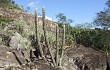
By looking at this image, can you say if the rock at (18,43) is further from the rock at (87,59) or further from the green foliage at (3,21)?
the green foliage at (3,21)

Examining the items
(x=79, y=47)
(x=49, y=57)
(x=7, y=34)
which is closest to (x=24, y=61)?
(x=49, y=57)

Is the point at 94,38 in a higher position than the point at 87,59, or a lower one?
higher

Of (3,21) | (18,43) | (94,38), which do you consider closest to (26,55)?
(18,43)

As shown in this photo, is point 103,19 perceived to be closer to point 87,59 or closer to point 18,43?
point 87,59

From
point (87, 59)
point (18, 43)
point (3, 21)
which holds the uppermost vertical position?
point (3, 21)

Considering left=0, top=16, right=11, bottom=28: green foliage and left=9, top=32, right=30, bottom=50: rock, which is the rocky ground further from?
left=0, top=16, right=11, bottom=28: green foliage

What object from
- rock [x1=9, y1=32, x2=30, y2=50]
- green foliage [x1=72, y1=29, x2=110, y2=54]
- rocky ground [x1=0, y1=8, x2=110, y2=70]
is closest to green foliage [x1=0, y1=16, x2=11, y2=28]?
rocky ground [x1=0, y1=8, x2=110, y2=70]

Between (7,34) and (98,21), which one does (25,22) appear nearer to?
(7,34)

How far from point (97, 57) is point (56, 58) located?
3.43 metres

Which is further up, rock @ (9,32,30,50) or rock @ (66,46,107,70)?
rock @ (9,32,30,50)

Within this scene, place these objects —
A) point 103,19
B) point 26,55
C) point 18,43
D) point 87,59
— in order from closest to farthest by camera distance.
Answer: point 26,55 → point 18,43 → point 87,59 → point 103,19

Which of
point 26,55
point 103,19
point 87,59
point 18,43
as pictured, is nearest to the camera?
point 26,55

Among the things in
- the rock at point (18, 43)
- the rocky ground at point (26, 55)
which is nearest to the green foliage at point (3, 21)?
the rocky ground at point (26, 55)

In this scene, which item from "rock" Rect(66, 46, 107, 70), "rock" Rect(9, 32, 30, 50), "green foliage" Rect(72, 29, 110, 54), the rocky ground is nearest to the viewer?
the rocky ground
